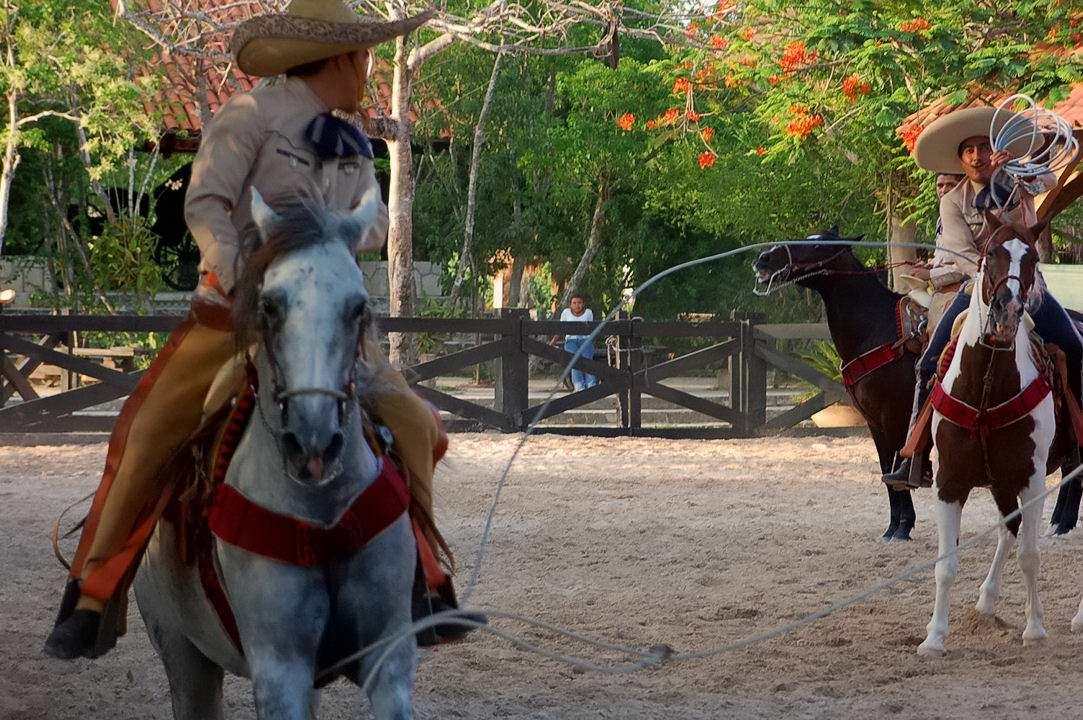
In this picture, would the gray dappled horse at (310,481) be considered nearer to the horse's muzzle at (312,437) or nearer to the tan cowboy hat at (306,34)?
the horse's muzzle at (312,437)

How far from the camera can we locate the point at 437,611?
13.0 ft

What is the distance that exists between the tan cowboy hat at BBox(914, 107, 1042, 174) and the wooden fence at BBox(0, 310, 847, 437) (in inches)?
293

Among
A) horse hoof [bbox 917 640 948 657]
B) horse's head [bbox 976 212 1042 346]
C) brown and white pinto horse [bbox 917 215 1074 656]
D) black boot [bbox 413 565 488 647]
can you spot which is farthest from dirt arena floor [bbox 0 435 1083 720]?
horse's head [bbox 976 212 1042 346]

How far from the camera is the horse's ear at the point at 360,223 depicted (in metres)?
3.35

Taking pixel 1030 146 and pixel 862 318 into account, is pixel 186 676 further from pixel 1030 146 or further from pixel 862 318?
pixel 862 318

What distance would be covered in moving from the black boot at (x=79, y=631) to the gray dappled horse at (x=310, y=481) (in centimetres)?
34

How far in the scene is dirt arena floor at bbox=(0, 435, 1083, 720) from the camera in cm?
559

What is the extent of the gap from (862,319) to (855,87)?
12.9ft

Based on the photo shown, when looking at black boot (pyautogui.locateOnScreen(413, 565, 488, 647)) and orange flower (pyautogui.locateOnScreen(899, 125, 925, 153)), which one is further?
orange flower (pyautogui.locateOnScreen(899, 125, 925, 153))

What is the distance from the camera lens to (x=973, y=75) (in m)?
11.7

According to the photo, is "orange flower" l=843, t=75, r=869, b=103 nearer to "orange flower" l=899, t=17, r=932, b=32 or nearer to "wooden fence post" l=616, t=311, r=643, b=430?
"orange flower" l=899, t=17, r=932, b=32

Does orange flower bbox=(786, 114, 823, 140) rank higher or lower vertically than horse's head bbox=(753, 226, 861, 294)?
higher

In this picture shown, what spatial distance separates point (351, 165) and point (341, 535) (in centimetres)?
117

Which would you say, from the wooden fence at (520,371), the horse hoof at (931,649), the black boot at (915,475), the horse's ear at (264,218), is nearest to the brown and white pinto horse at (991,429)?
the horse hoof at (931,649)
